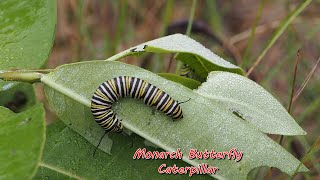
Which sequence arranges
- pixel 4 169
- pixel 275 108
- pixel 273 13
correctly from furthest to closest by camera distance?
pixel 273 13
pixel 275 108
pixel 4 169

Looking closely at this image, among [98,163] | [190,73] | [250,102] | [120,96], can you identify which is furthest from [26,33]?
[250,102]

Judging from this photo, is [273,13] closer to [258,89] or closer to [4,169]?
[258,89]

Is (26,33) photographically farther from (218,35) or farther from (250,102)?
(218,35)

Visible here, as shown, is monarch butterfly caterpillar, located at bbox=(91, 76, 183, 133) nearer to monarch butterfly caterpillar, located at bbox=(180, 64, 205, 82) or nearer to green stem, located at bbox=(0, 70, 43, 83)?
green stem, located at bbox=(0, 70, 43, 83)

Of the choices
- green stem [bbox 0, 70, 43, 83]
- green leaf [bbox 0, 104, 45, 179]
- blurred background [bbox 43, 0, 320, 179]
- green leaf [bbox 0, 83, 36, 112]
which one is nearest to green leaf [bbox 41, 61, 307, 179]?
green stem [bbox 0, 70, 43, 83]

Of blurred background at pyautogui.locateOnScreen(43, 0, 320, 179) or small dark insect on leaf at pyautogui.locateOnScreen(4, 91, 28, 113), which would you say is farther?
blurred background at pyautogui.locateOnScreen(43, 0, 320, 179)

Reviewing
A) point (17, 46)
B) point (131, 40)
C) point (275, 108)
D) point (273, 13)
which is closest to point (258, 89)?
point (275, 108)
